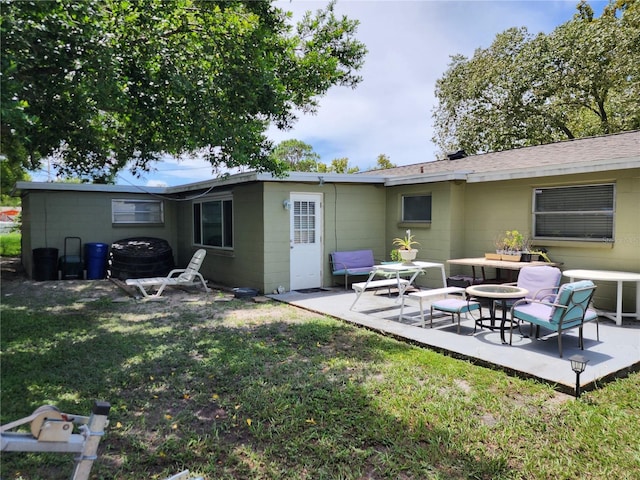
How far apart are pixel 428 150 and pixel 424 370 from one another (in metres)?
21.9

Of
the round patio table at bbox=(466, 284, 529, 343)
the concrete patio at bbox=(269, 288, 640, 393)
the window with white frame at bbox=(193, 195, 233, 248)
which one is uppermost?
the window with white frame at bbox=(193, 195, 233, 248)

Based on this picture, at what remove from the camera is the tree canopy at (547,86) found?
14875 mm

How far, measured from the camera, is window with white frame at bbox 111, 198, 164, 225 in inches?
482

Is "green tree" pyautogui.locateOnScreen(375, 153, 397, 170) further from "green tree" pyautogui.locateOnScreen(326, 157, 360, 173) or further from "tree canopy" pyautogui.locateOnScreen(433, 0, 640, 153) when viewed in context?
"tree canopy" pyautogui.locateOnScreen(433, 0, 640, 153)

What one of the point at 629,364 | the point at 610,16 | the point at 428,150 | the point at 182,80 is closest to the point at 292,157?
the point at 428,150

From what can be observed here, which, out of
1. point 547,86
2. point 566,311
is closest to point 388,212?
point 566,311

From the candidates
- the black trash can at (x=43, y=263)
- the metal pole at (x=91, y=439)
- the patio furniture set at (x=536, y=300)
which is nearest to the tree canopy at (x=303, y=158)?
the black trash can at (x=43, y=263)

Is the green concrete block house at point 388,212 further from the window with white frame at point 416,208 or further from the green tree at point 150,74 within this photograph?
the green tree at point 150,74

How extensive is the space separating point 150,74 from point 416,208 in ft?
20.9

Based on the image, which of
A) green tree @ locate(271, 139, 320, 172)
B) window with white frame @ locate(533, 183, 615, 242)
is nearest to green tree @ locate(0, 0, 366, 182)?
window with white frame @ locate(533, 183, 615, 242)

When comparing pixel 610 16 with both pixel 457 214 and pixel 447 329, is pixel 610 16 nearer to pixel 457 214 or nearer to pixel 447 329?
pixel 457 214

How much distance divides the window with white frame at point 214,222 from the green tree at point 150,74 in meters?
2.80

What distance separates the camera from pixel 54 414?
1455mm

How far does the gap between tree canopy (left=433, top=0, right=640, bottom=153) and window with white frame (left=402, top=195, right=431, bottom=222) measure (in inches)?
401
